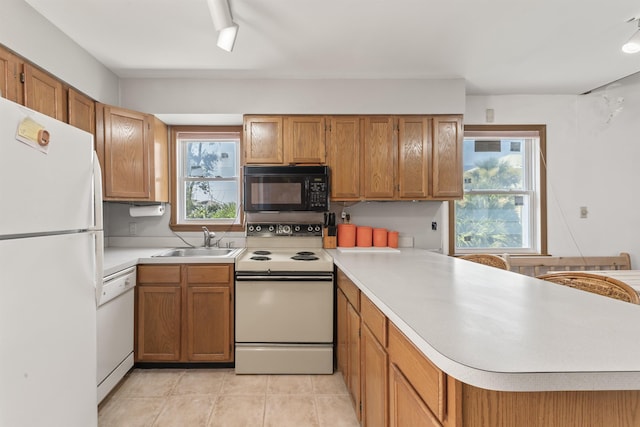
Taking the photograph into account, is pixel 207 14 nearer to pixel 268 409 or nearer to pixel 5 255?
pixel 5 255

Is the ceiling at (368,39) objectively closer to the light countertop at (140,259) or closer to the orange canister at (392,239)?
the orange canister at (392,239)

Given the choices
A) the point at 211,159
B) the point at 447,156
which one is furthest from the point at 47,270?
the point at 447,156

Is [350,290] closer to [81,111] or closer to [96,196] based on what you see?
[96,196]

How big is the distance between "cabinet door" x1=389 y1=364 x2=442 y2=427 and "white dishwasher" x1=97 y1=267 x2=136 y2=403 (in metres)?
1.68

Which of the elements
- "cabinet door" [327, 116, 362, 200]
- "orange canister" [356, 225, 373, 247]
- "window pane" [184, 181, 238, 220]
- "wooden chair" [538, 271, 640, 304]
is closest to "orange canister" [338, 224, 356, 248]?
"orange canister" [356, 225, 373, 247]

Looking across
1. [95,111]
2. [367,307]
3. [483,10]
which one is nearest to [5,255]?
[367,307]

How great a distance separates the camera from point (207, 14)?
6.53ft

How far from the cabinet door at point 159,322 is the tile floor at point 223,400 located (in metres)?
0.15

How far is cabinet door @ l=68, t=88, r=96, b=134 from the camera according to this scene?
227cm

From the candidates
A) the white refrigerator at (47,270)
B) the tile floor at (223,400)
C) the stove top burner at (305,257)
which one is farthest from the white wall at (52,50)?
the tile floor at (223,400)

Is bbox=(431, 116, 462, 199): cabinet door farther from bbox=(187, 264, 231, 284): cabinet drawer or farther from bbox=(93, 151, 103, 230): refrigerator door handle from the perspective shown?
bbox=(93, 151, 103, 230): refrigerator door handle

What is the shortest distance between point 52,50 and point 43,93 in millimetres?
309

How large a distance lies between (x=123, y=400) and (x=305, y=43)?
2.71m

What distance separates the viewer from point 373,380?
1454mm
